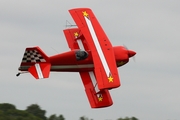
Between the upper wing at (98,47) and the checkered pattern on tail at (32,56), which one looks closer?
the upper wing at (98,47)

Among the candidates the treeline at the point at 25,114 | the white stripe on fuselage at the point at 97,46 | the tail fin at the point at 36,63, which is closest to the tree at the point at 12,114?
the treeline at the point at 25,114

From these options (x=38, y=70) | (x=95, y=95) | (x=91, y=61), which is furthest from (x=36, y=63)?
(x=95, y=95)

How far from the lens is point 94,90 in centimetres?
2955

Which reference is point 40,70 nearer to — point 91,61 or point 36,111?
point 91,61

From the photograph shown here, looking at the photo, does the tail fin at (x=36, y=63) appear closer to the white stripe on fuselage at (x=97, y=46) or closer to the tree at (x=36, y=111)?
the white stripe on fuselage at (x=97, y=46)

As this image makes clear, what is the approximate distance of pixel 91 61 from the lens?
29.8 metres

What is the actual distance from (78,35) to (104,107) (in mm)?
4027

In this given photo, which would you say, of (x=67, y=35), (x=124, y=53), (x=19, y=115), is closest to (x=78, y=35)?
(x=67, y=35)

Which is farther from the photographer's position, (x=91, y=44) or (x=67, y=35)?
(x=67, y=35)

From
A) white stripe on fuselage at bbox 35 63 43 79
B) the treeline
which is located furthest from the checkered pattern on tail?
the treeline

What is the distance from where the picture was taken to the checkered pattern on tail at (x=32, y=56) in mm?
29094

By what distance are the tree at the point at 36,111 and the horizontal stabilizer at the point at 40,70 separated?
9.34 metres

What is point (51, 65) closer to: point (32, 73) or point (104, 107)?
point (32, 73)

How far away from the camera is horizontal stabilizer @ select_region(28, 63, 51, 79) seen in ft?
95.3
